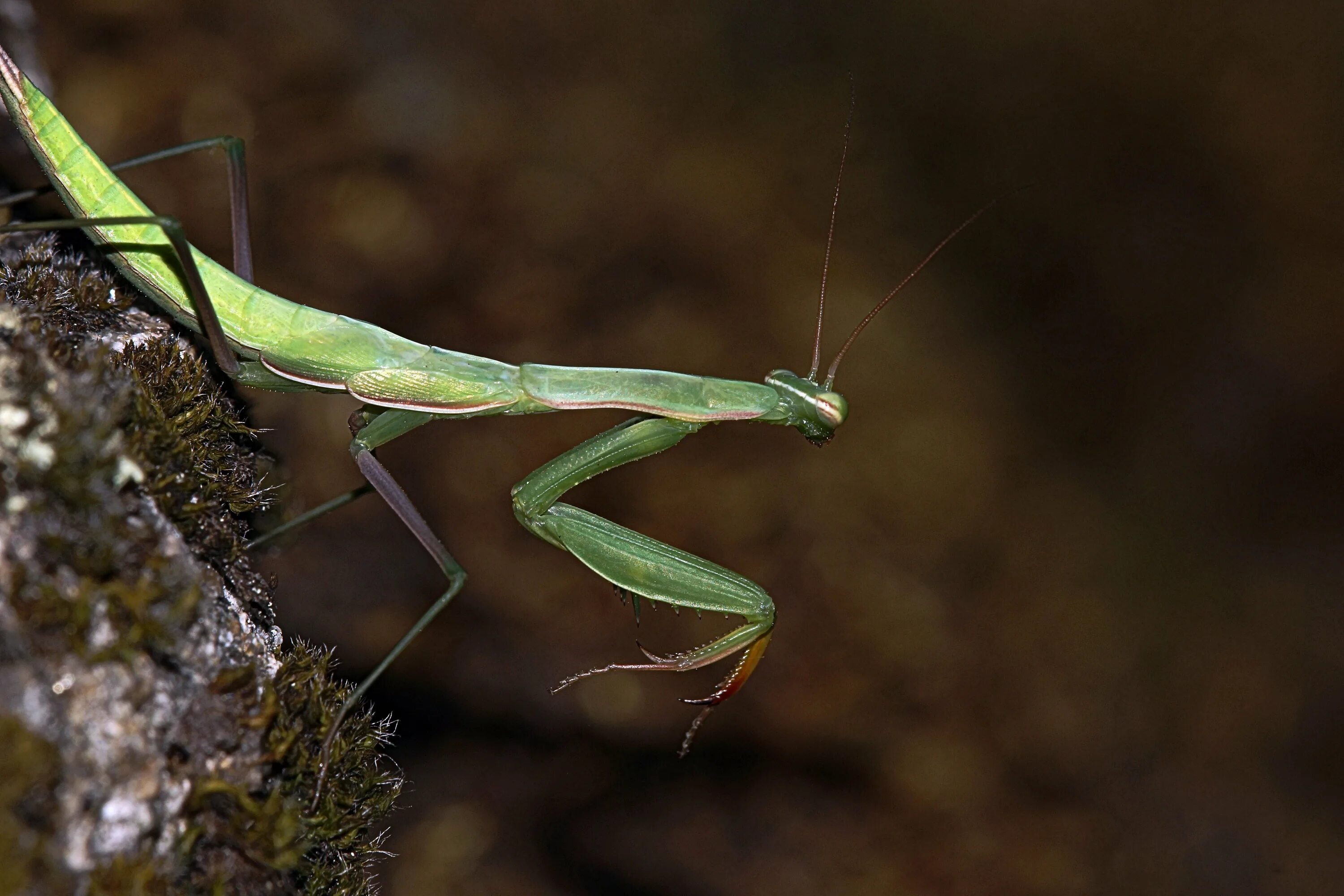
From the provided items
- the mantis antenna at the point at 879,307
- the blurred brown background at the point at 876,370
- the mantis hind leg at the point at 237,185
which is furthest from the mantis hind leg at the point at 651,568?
the blurred brown background at the point at 876,370

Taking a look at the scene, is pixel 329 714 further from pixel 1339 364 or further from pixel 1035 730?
pixel 1339 364

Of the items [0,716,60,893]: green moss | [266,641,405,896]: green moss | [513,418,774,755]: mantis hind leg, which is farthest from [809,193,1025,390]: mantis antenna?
[0,716,60,893]: green moss

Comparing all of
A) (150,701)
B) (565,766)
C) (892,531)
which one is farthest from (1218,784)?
(150,701)

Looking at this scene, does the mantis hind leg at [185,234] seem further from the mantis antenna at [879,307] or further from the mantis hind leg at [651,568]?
the mantis antenna at [879,307]

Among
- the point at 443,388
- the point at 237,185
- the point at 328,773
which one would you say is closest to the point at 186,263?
the point at 237,185

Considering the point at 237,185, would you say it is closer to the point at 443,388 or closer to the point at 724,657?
the point at 443,388

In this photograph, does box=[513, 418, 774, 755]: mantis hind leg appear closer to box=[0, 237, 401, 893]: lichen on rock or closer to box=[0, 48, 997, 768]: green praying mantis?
box=[0, 48, 997, 768]: green praying mantis

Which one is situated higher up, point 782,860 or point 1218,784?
point 1218,784
